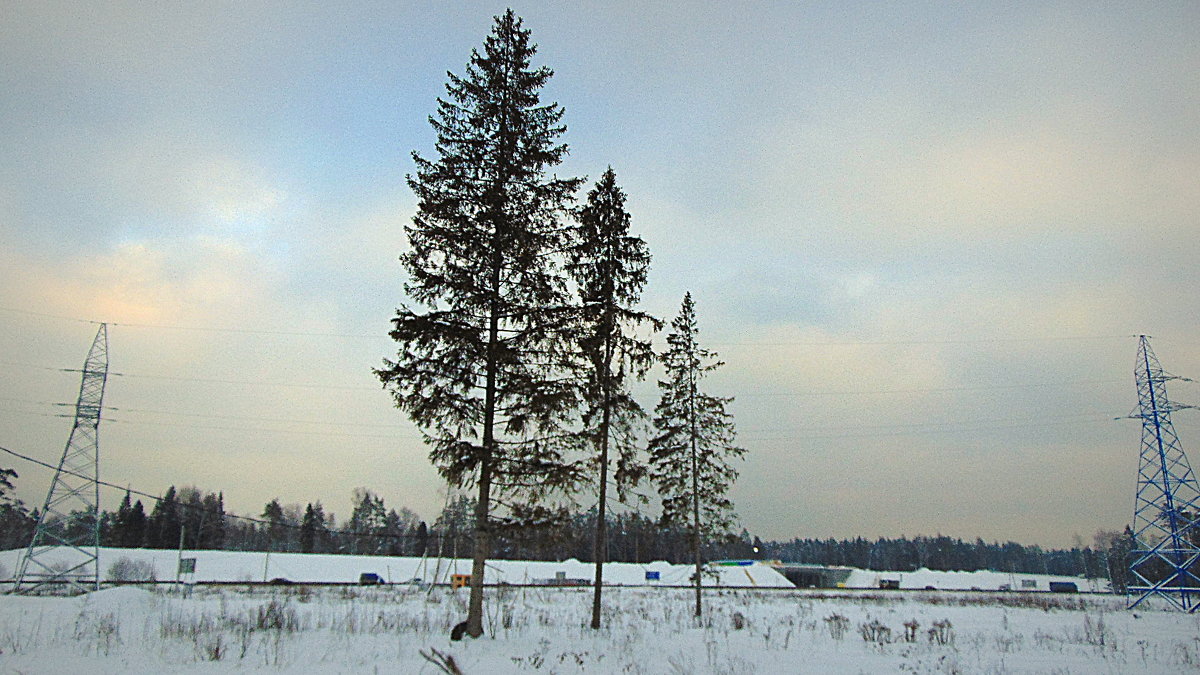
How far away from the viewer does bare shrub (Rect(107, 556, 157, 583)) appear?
5038 cm

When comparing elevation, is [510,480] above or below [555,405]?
below

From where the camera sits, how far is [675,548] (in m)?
129

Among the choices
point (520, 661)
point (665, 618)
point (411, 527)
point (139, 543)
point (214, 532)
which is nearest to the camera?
point (520, 661)

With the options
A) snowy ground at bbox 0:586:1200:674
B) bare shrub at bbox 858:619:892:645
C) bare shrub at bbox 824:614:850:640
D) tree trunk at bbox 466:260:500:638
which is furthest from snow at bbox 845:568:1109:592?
tree trunk at bbox 466:260:500:638

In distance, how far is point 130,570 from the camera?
2068 inches

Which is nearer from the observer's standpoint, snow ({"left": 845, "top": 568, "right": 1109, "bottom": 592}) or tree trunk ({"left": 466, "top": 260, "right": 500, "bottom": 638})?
tree trunk ({"left": 466, "top": 260, "right": 500, "bottom": 638})

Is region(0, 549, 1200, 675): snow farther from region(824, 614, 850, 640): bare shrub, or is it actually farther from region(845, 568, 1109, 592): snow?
region(845, 568, 1109, 592): snow

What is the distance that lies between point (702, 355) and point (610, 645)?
16.0m

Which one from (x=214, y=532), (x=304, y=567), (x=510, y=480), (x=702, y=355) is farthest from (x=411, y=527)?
(x=510, y=480)

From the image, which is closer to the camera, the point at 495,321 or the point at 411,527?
the point at 495,321

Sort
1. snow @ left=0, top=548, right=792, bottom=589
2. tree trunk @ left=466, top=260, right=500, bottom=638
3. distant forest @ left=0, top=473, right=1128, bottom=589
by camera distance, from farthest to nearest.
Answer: distant forest @ left=0, top=473, right=1128, bottom=589 < snow @ left=0, top=548, right=792, bottom=589 < tree trunk @ left=466, top=260, right=500, bottom=638

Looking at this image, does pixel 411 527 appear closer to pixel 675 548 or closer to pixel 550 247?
pixel 675 548

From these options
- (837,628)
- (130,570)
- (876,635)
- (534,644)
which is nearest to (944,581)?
Answer: (837,628)

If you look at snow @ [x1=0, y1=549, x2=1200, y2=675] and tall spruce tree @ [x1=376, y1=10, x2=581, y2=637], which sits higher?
tall spruce tree @ [x1=376, y1=10, x2=581, y2=637]
